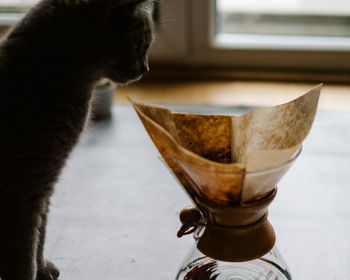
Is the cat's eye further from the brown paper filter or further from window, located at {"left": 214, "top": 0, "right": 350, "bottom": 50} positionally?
window, located at {"left": 214, "top": 0, "right": 350, "bottom": 50}

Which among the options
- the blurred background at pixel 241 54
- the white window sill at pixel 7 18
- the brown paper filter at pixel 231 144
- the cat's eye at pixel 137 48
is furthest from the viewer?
the white window sill at pixel 7 18

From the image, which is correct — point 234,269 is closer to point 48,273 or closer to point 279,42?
point 48,273

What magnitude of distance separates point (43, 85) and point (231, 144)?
27 centimetres

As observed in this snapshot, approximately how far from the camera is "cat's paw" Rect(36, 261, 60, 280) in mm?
759

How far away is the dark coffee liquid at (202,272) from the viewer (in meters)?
0.74

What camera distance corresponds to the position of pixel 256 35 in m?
1.69

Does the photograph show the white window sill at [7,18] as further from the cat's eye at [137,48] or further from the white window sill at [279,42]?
the cat's eye at [137,48]

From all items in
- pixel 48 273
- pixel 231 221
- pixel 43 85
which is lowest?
pixel 48 273

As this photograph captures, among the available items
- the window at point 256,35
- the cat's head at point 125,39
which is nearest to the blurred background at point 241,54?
the window at point 256,35

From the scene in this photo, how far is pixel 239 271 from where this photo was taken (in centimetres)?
74

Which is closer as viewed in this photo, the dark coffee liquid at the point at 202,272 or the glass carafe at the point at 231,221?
the glass carafe at the point at 231,221

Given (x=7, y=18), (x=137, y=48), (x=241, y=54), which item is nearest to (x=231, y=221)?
(x=137, y=48)

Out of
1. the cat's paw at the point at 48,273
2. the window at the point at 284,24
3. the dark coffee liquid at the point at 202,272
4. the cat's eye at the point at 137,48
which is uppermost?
the cat's eye at the point at 137,48

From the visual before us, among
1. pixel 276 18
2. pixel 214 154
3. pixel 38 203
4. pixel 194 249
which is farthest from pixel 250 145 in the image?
Answer: pixel 276 18
